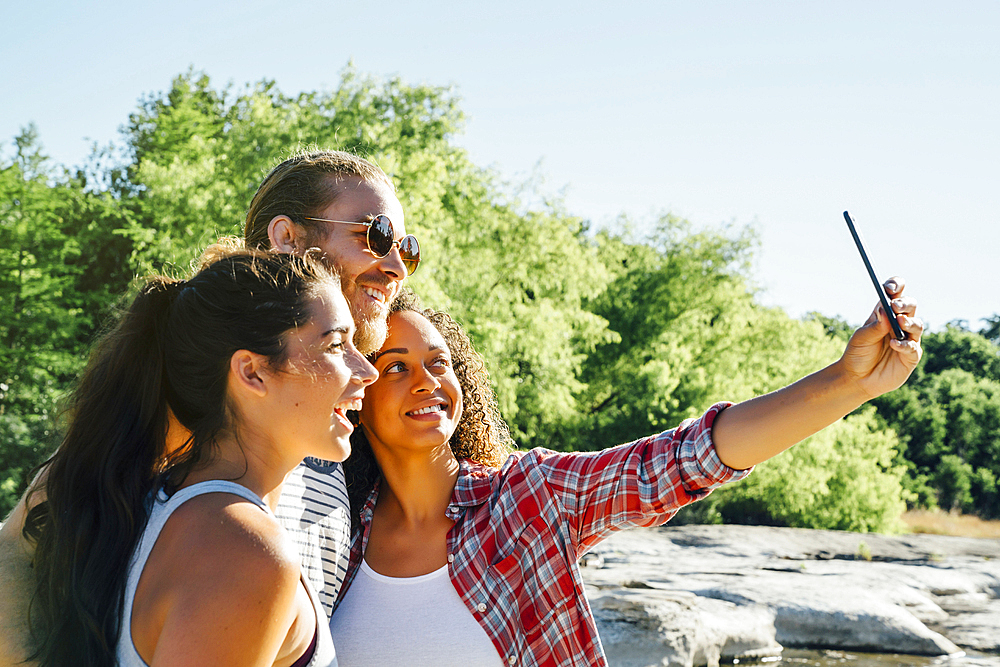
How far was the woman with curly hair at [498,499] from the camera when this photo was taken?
2111 mm

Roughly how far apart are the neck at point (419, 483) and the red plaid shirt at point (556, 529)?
128mm

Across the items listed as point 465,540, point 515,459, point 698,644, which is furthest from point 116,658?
point 698,644

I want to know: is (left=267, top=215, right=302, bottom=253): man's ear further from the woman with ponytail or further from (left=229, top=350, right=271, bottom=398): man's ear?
(left=229, top=350, right=271, bottom=398): man's ear

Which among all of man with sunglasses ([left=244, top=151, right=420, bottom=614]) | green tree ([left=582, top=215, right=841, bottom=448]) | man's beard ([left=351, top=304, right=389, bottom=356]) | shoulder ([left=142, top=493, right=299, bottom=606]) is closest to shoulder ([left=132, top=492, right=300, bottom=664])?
shoulder ([left=142, top=493, right=299, bottom=606])

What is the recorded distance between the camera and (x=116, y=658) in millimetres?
1396

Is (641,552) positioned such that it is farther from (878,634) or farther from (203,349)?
(203,349)

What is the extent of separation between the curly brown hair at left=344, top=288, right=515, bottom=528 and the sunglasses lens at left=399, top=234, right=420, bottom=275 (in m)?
0.10

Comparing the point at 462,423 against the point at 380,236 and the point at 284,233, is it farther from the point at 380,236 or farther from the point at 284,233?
the point at 284,233

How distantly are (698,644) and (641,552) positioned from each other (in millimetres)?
5000

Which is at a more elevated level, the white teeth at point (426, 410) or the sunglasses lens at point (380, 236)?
the sunglasses lens at point (380, 236)

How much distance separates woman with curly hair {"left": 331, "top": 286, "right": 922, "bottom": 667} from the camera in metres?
→ 2.11

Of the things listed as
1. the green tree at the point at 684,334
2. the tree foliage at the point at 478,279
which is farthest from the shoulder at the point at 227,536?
the green tree at the point at 684,334

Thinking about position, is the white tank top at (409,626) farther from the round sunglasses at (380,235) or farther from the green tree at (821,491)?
the green tree at (821,491)

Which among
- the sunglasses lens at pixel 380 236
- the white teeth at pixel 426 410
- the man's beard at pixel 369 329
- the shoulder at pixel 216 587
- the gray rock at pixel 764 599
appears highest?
the sunglasses lens at pixel 380 236
